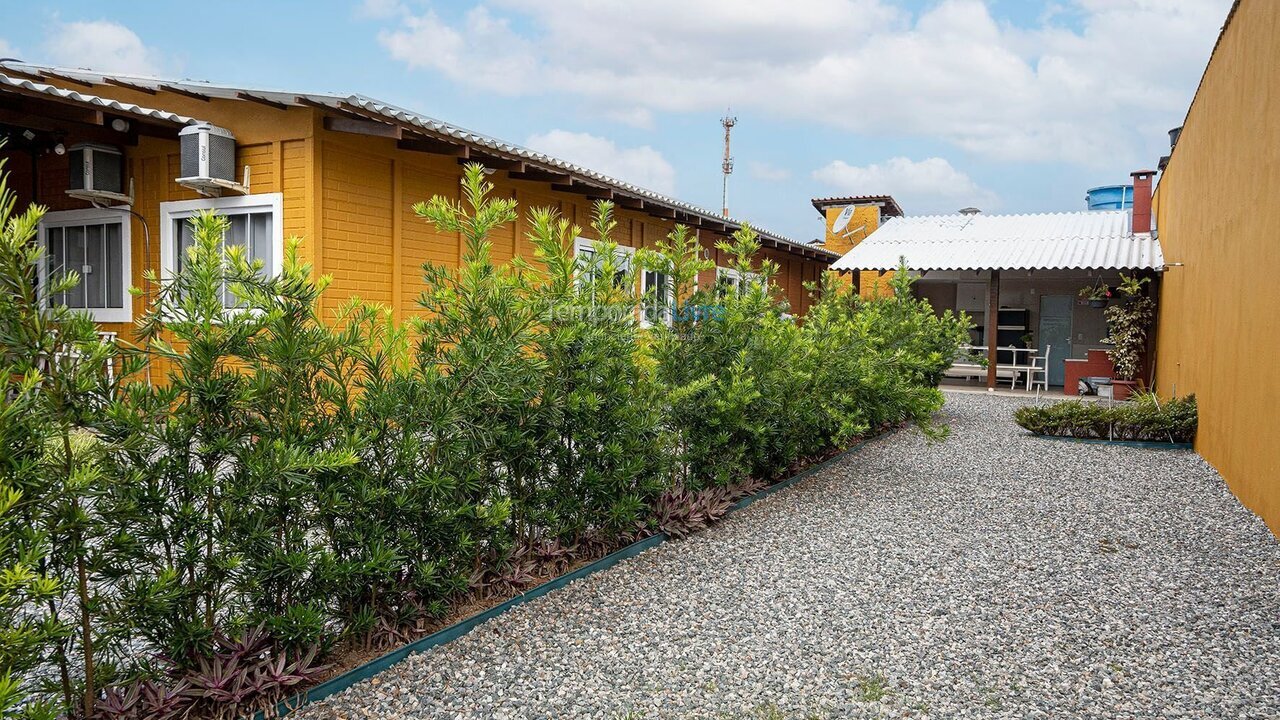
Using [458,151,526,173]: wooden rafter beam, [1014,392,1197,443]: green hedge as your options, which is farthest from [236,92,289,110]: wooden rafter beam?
[1014,392,1197,443]: green hedge

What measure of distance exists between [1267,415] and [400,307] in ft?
24.3

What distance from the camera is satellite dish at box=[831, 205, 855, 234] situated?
72.6ft

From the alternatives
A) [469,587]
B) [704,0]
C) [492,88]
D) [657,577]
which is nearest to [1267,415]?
[657,577]

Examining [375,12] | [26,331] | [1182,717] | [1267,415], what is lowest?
[1182,717]

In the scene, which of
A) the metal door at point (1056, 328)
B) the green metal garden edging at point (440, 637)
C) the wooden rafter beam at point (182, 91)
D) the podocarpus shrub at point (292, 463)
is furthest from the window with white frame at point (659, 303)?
the metal door at point (1056, 328)

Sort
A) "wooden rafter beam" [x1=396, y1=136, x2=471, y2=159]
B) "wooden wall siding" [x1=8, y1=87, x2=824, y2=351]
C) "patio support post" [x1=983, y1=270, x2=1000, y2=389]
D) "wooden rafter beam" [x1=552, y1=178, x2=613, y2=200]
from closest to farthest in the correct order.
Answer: "wooden wall siding" [x1=8, y1=87, x2=824, y2=351] → "wooden rafter beam" [x1=396, y1=136, x2=471, y2=159] → "wooden rafter beam" [x1=552, y1=178, x2=613, y2=200] → "patio support post" [x1=983, y1=270, x2=1000, y2=389]

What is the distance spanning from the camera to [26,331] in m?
2.29

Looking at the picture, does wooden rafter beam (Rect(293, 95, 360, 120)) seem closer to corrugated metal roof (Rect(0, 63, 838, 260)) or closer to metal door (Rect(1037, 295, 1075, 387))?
corrugated metal roof (Rect(0, 63, 838, 260))

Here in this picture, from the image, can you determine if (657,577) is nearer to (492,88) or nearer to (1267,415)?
(1267,415)

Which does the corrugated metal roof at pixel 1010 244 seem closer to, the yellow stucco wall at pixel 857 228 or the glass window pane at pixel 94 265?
the yellow stucco wall at pixel 857 228

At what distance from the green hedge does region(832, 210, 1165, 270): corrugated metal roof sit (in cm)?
538

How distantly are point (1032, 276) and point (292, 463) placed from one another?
1810 cm

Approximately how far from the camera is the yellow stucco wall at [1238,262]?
5941 mm

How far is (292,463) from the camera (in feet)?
8.89
